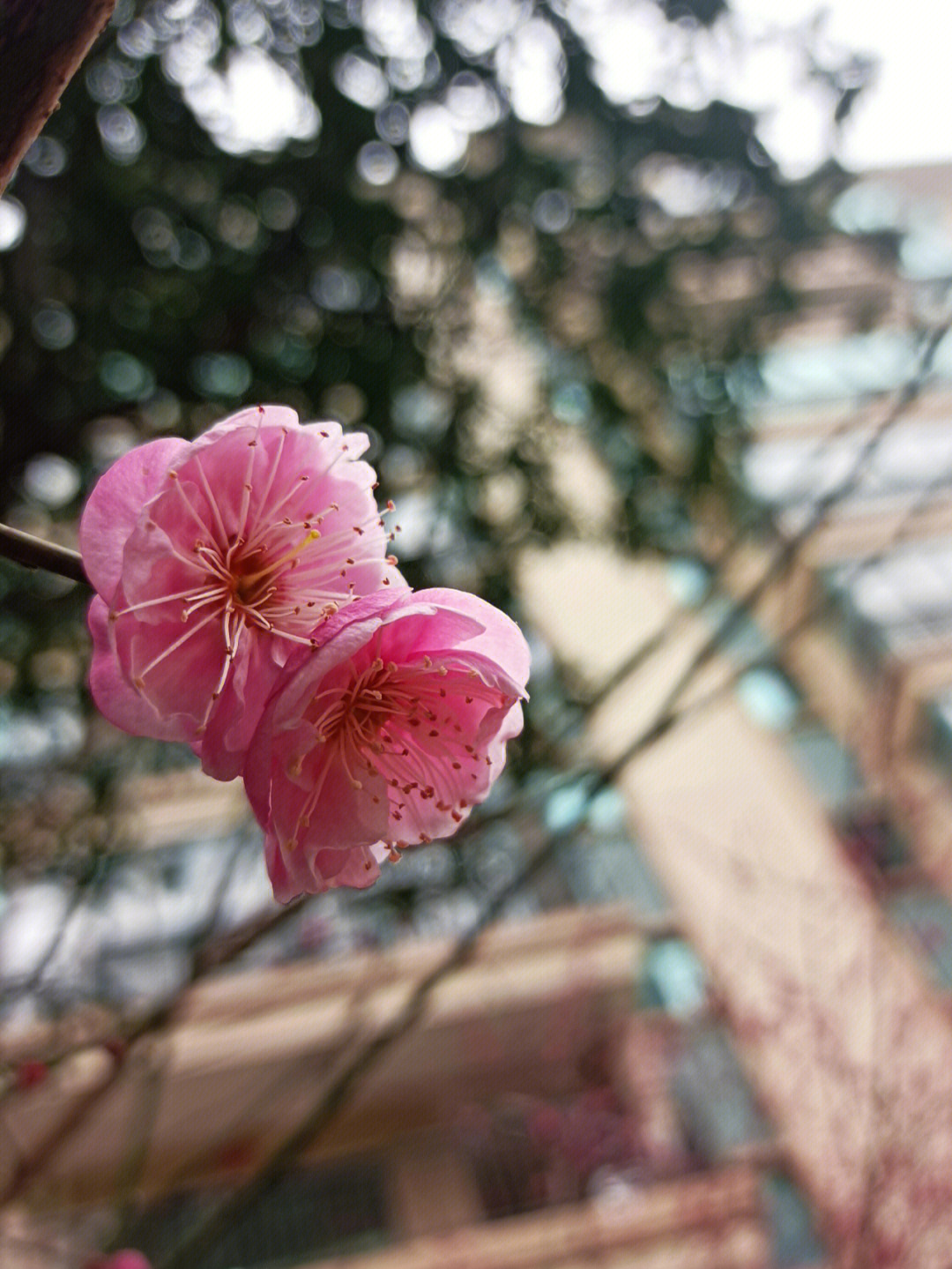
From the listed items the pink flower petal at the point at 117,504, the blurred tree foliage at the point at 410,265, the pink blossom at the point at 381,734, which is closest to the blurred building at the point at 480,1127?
the blurred tree foliage at the point at 410,265

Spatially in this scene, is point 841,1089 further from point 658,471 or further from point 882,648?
point 882,648

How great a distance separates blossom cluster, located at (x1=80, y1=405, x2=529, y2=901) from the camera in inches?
17.3

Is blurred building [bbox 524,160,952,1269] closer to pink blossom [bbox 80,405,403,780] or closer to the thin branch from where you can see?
pink blossom [bbox 80,405,403,780]

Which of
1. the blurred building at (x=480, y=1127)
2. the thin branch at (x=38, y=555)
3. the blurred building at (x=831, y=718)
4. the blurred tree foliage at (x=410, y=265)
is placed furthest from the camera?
the blurred building at (x=480, y=1127)

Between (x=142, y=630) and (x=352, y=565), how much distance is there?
105 mm

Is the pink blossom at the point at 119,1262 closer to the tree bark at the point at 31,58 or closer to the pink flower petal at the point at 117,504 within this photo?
the pink flower petal at the point at 117,504

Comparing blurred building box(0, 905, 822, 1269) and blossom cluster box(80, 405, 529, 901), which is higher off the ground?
blossom cluster box(80, 405, 529, 901)

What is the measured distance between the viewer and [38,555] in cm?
40

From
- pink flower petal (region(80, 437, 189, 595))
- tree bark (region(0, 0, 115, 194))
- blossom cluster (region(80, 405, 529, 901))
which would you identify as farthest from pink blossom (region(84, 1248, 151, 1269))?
tree bark (region(0, 0, 115, 194))

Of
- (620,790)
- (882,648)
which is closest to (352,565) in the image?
(882,648)

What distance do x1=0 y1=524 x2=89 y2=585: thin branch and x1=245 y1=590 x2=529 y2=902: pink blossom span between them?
10 centimetres

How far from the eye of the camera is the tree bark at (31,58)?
1.32 feet

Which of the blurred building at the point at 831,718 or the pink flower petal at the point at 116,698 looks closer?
the pink flower petal at the point at 116,698

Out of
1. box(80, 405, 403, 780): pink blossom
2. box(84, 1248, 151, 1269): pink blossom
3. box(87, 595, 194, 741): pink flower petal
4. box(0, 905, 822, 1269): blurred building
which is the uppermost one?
box(80, 405, 403, 780): pink blossom
